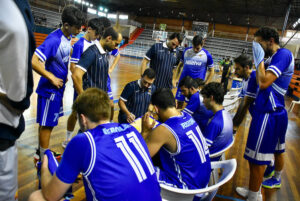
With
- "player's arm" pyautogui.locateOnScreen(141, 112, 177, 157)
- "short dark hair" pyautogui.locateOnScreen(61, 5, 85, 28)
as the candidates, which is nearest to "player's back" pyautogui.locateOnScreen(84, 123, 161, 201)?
"player's arm" pyautogui.locateOnScreen(141, 112, 177, 157)

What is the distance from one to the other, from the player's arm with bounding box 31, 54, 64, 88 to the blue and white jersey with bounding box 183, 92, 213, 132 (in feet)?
5.77

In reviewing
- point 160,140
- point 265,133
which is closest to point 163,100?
point 160,140

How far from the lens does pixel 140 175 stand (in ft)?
4.11

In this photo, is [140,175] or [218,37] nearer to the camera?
[140,175]

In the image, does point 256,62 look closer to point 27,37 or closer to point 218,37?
point 27,37

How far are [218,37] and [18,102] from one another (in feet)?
102

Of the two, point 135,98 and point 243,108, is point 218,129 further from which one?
point 135,98

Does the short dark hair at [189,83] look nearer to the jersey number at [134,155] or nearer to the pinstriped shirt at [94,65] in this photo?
the pinstriped shirt at [94,65]

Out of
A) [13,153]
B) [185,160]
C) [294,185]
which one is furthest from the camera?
[294,185]

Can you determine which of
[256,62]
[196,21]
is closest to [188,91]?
[256,62]

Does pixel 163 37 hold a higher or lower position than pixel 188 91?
higher

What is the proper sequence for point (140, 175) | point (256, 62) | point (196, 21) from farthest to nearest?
point (196, 21) → point (256, 62) → point (140, 175)

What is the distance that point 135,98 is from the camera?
3225 mm

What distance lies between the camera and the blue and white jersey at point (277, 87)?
7.02ft
